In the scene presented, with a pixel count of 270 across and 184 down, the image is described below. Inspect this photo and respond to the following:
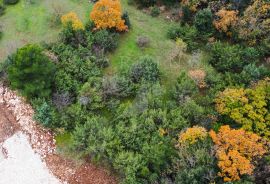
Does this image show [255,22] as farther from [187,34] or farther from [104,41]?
[104,41]

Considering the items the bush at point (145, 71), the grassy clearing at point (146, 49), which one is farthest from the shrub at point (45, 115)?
the bush at point (145, 71)

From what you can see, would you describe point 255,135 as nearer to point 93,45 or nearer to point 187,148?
point 187,148

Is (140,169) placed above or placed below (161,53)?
below

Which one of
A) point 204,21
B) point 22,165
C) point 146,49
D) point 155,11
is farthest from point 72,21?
point 22,165

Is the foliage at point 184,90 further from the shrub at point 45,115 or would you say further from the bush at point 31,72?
the bush at point 31,72

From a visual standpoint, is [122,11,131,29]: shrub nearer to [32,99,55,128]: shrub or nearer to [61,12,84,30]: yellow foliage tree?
[61,12,84,30]: yellow foliage tree

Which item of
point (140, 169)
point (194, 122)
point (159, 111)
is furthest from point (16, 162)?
point (194, 122)

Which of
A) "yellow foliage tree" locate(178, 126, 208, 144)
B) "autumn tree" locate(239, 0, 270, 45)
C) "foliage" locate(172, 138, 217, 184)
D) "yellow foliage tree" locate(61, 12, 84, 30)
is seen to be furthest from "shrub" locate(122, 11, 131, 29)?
"foliage" locate(172, 138, 217, 184)
